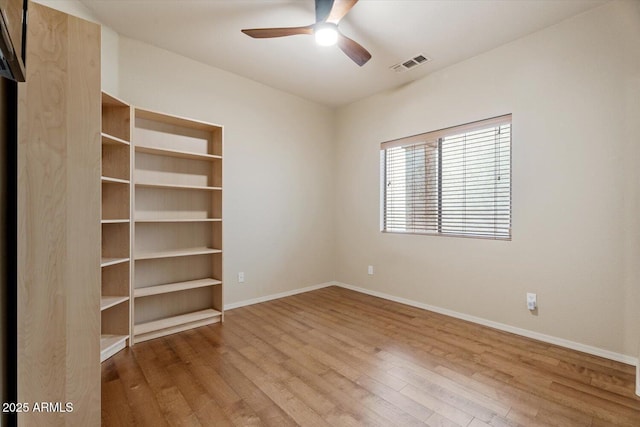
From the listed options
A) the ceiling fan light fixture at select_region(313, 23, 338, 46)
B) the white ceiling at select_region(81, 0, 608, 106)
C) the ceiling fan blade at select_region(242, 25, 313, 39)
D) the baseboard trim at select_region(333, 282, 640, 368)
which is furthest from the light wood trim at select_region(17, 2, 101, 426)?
the baseboard trim at select_region(333, 282, 640, 368)

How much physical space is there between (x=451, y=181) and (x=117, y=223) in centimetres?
347

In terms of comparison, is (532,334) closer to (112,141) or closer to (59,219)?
(59,219)

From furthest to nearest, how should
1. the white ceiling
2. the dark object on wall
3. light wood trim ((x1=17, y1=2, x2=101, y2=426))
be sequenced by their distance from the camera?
the white ceiling → light wood trim ((x1=17, y1=2, x2=101, y2=426)) → the dark object on wall

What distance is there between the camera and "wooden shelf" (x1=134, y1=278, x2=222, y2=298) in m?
2.64

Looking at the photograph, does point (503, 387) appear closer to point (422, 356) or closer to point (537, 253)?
point (422, 356)

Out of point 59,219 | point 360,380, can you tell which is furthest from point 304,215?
point 59,219

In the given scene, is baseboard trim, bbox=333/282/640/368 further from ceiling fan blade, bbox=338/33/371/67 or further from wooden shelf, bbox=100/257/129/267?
wooden shelf, bbox=100/257/129/267

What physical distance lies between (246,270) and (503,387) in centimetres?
281

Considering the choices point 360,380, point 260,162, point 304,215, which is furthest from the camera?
point 304,215

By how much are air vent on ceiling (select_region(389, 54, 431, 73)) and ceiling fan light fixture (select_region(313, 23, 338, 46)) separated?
122cm

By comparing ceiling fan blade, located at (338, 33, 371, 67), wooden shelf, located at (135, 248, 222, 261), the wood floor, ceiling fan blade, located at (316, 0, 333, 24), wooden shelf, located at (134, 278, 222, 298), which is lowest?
the wood floor

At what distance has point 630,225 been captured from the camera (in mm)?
2213

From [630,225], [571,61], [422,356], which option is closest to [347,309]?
[422,356]

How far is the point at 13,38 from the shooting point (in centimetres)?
101
